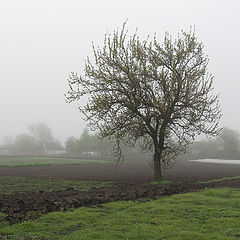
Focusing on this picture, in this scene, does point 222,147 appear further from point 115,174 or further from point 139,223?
point 139,223

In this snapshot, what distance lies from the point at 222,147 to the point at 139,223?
393ft

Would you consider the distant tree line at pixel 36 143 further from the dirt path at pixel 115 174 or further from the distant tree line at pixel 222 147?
the dirt path at pixel 115 174

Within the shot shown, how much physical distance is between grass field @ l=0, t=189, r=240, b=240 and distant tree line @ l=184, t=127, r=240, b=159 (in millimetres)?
98559

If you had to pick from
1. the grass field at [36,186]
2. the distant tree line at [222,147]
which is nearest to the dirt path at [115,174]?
the grass field at [36,186]

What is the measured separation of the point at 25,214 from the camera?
44.2 feet

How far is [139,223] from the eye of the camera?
39.7 ft

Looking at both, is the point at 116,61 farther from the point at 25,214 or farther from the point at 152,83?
the point at 25,214

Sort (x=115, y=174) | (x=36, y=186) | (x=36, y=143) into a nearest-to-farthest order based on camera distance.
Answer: (x=36, y=186) → (x=115, y=174) → (x=36, y=143)

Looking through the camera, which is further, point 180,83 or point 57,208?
point 180,83

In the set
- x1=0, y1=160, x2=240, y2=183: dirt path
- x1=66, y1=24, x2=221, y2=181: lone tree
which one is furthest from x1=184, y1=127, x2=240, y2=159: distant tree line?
x1=66, y1=24, x2=221, y2=181: lone tree

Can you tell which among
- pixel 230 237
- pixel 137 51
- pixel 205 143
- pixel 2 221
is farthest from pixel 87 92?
pixel 205 143

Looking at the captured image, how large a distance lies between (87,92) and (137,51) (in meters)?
7.53

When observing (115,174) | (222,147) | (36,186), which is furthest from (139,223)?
(222,147)

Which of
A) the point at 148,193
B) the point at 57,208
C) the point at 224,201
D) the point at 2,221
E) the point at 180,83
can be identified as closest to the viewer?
the point at 2,221
